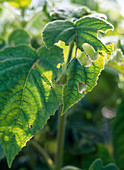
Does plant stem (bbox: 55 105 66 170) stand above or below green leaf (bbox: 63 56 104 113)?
below

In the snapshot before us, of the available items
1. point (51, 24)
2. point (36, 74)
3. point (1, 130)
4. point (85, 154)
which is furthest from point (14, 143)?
point (85, 154)

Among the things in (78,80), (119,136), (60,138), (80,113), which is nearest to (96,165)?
(60,138)

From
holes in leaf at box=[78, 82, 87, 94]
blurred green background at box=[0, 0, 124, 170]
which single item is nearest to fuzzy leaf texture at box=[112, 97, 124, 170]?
blurred green background at box=[0, 0, 124, 170]

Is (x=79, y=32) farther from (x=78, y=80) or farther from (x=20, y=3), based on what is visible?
(x=20, y=3)

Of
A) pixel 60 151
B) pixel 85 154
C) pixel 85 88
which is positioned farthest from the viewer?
pixel 85 154

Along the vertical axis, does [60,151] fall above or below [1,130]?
below

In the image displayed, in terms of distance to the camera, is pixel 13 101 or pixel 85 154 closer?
pixel 13 101

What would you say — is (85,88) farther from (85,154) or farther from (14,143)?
(85,154)

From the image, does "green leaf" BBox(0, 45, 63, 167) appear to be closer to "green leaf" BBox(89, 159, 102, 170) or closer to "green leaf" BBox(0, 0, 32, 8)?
"green leaf" BBox(89, 159, 102, 170)
